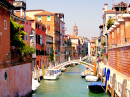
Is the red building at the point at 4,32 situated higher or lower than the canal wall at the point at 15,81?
higher

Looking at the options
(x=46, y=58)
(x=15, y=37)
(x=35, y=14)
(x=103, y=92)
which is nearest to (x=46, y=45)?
(x=46, y=58)

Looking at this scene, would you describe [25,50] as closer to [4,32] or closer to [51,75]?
[4,32]

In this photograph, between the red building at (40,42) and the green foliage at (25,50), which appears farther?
the red building at (40,42)

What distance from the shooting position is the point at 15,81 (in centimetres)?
1403

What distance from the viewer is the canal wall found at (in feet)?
39.7

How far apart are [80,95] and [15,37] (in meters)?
7.90

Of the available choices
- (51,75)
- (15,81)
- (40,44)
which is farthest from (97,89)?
(40,44)

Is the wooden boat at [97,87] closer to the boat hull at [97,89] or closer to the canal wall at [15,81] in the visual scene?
the boat hull at [97,89]

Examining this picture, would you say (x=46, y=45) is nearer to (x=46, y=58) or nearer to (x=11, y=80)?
(x=46, y=58)

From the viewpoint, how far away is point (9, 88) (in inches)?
508

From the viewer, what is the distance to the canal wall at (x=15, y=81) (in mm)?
12102

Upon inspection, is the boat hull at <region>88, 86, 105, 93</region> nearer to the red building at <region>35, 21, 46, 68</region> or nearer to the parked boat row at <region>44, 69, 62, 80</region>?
the parked boat row at <region>44, 69, 62, 80</region>

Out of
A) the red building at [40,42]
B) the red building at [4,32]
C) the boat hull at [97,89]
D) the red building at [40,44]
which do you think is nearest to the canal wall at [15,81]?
the red building at [4,32]

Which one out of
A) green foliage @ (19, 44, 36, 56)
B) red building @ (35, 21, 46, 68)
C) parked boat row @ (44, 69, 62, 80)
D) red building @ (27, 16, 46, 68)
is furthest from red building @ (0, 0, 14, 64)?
red building @ (35, 21, 46, 68)
